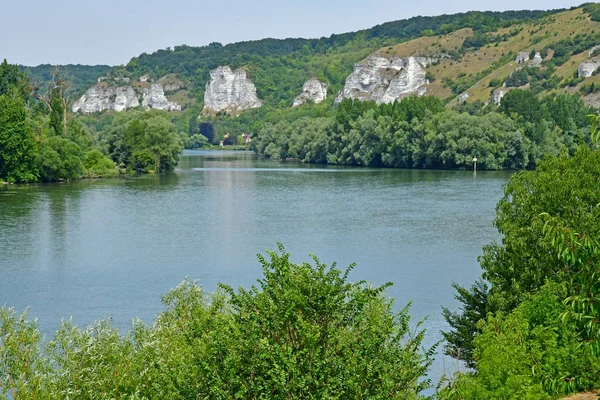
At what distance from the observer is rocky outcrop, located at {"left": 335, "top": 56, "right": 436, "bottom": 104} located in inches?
6614

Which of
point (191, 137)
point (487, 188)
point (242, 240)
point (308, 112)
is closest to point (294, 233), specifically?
point (242, 240)

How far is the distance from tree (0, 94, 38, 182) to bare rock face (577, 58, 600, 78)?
80763mm

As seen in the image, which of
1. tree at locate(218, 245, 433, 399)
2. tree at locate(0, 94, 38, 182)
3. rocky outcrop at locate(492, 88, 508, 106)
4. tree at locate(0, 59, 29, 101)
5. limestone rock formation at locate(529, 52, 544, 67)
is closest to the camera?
tree at locate(218, 245, 433, 399)

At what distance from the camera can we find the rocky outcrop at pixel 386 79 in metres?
168

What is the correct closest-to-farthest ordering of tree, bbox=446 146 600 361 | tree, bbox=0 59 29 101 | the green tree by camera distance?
tree, bbox=446 146 600 361, the green tree, tree, bbox=0 59 29 101

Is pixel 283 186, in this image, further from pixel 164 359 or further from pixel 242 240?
pixel 164 359

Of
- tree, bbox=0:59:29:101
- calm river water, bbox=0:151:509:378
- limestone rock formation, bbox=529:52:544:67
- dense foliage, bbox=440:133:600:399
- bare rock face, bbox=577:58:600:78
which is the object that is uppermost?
limestone rock formation, bbox=529:52:544:67

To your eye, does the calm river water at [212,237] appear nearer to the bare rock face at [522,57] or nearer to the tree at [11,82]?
the tree at [11,82]

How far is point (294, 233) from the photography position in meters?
39.5

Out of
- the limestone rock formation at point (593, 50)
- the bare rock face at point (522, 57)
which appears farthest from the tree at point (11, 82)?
the bare rock face at point (522, 57)

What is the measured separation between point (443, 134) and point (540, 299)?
66777mm

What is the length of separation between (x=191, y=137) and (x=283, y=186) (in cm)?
11595

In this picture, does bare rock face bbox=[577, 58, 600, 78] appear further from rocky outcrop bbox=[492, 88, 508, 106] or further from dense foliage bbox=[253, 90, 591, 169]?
dense foliage bbox=[253, 90, 591, 169]

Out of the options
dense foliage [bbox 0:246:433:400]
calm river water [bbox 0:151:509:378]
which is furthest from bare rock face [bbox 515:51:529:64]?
dense foliage [bbox 0:246:433:400]
